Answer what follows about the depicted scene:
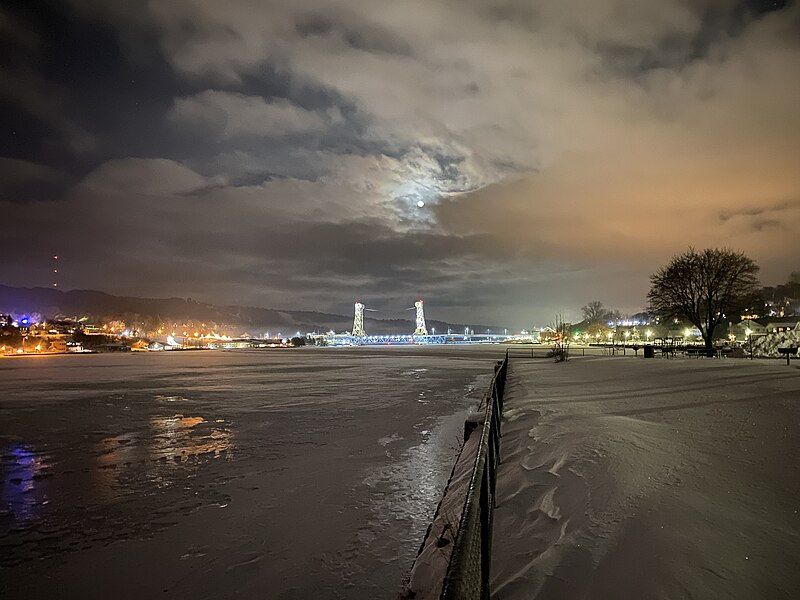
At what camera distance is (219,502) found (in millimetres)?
7090

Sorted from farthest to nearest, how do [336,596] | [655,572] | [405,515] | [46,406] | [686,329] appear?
[686,329]
[46,406]
[405,515]
[336,596]
[655,572]

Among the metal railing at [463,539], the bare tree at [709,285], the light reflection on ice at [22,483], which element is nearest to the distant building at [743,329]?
the bare tree at [709,285]

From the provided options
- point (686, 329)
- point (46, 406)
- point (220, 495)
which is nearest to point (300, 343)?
point (686, 329)

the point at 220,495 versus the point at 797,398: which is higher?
the point at 797,398

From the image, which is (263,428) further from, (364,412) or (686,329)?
(686,329)

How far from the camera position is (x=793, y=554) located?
4027mm

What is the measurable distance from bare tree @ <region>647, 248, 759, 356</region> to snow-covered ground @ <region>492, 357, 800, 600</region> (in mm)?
38490

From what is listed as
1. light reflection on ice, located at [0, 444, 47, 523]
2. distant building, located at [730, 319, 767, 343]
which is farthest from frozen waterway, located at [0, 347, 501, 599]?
distant building, located at [730, 319, 767, 343]

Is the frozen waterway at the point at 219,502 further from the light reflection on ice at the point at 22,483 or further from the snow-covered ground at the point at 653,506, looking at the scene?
the snow-covered ground at the point at 653,506

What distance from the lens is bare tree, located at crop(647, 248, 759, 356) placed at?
142 ft

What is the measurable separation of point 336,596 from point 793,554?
3.98 meters

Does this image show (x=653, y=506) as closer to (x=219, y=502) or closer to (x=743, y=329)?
(x=219, y=502)

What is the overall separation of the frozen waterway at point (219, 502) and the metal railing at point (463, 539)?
1.10ft

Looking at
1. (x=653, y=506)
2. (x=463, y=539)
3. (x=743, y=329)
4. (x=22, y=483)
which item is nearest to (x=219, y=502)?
(x=22, y=483)
